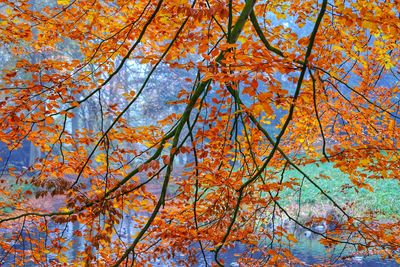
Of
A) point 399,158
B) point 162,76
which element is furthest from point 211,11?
point 162,76

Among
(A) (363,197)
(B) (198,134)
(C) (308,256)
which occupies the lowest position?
(B) (198,134)

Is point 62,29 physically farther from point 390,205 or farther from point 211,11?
point 390,205

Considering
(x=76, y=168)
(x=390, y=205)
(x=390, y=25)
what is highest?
(x=390, y=205)

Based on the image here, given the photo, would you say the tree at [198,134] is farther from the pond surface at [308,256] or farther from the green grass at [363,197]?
the green grass at [363,197]

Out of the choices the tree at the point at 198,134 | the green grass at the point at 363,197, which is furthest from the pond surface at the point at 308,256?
the tree at the point at 198,134

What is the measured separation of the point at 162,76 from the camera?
22672mm

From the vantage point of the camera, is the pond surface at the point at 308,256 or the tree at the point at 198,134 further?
the pond surface at the point at 308,256

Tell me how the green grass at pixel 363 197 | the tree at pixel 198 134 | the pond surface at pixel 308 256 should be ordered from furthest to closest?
the green grass at pixel 363 197 → the pond surface at pixel 308 256 → the tree at pixel 198 134

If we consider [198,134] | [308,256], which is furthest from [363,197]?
[198,134]

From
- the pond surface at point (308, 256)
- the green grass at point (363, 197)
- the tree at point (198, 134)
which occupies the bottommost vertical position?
the tree at point (198, 134)

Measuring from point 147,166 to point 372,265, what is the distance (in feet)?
24.7

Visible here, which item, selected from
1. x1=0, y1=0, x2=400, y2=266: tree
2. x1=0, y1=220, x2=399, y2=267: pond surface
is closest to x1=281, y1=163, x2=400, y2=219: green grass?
x1=0, y1=220, x2=399, y2=267: pond surface

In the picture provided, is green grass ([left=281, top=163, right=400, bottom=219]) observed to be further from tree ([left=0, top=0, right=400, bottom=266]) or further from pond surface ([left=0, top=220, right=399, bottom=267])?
tree ([left=0, top=0, right=400, bottom=266])

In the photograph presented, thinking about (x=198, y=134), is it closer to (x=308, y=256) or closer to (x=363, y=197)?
(x=308, y=256)
